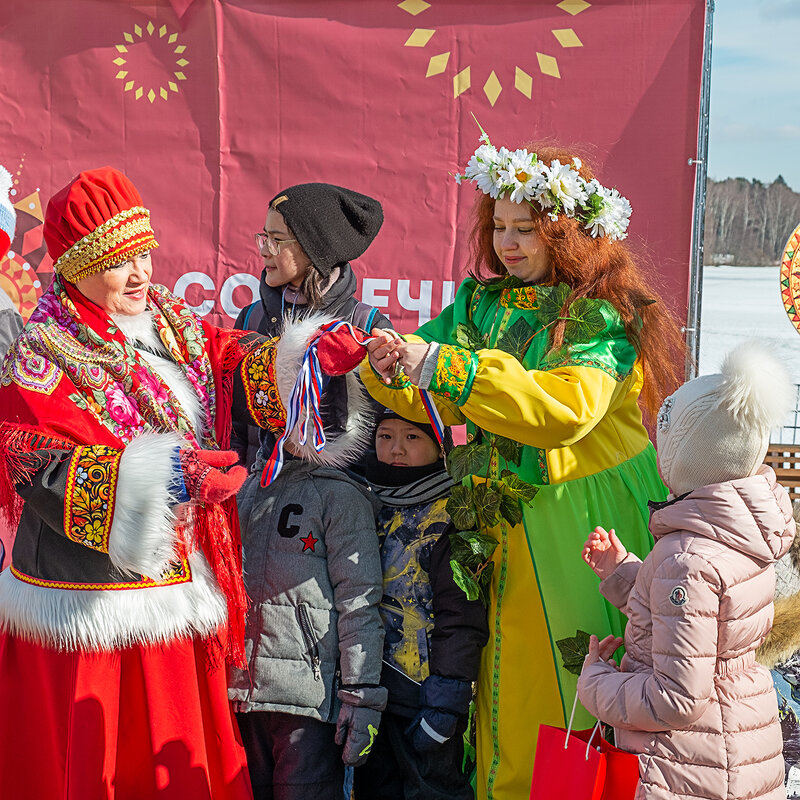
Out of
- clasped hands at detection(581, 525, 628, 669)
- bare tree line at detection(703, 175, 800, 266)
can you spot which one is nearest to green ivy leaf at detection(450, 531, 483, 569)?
A: clasped hands at detection(581, 525, 628, 669)

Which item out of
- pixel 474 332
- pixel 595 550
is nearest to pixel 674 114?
pixel 474 332

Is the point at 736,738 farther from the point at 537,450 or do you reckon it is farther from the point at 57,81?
the point at 57,81

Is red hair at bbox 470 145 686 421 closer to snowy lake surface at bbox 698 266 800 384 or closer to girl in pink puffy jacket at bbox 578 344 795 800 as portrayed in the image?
girl in pink puffy jacket at bbox 578 344 795 800

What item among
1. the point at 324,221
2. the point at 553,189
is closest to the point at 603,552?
the point at 553,189

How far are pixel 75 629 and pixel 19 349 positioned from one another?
2.26ft

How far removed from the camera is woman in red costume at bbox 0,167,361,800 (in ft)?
6.72

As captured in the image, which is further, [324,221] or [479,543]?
[324,221]

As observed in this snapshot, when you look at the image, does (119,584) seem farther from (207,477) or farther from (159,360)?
(159,360)

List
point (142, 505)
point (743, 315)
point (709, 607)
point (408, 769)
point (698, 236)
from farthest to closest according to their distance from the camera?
point (743, 315)
point (698, 236)
point (408, 769)
point (142, 505)
point (709, 607)

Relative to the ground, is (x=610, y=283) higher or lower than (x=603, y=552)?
higher

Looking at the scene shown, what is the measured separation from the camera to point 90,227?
2.15 meters

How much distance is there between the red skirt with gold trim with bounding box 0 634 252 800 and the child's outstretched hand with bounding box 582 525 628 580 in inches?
40.6

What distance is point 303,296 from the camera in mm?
2936

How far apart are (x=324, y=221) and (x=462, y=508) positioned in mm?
1063
